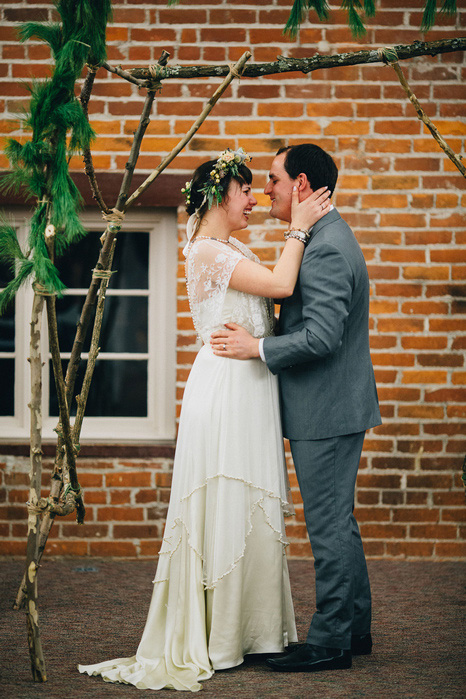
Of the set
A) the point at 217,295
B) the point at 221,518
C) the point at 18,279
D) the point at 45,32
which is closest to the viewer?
the point at 18,279

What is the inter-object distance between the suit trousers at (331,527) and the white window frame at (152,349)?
190cm

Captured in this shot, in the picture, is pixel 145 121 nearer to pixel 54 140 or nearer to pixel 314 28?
pixel 54 140

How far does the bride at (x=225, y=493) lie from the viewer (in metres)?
3.19

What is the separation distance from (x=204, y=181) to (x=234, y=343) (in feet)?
2.24

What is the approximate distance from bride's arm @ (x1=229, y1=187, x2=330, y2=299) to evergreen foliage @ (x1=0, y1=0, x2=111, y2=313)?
0.72 metres

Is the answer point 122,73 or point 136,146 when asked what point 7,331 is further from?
point 122,73

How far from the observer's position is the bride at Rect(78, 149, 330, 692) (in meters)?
3.19

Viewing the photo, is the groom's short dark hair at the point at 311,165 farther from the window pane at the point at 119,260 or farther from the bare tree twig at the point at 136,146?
the window pane at the point at 119,260

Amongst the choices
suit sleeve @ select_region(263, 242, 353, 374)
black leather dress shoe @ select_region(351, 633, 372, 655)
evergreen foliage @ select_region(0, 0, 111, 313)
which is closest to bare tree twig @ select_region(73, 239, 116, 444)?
evergreen foliage @ select_region(0, 0, 111, 313)

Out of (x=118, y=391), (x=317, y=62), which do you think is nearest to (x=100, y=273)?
(x=317, y=62)

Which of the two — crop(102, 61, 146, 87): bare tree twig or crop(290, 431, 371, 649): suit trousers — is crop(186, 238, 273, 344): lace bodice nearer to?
crop(290, 431, 371, 649): suit trousers

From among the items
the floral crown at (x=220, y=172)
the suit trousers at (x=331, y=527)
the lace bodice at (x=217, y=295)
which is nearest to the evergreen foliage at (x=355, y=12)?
the floral crown at (x=220, y=172)

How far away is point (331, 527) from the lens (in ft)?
10.5

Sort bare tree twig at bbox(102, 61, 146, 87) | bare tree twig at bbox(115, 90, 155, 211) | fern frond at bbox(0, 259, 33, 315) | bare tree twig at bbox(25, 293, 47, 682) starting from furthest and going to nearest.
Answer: bare tree twig at bbox(115, 90, 155, 211) < bare tree twig at bbox(102, 61, 146, 87) < bare tree twig at bbox(25, 293, 47, 682) < fern frond at bbox(0, 259, 33, 315)
